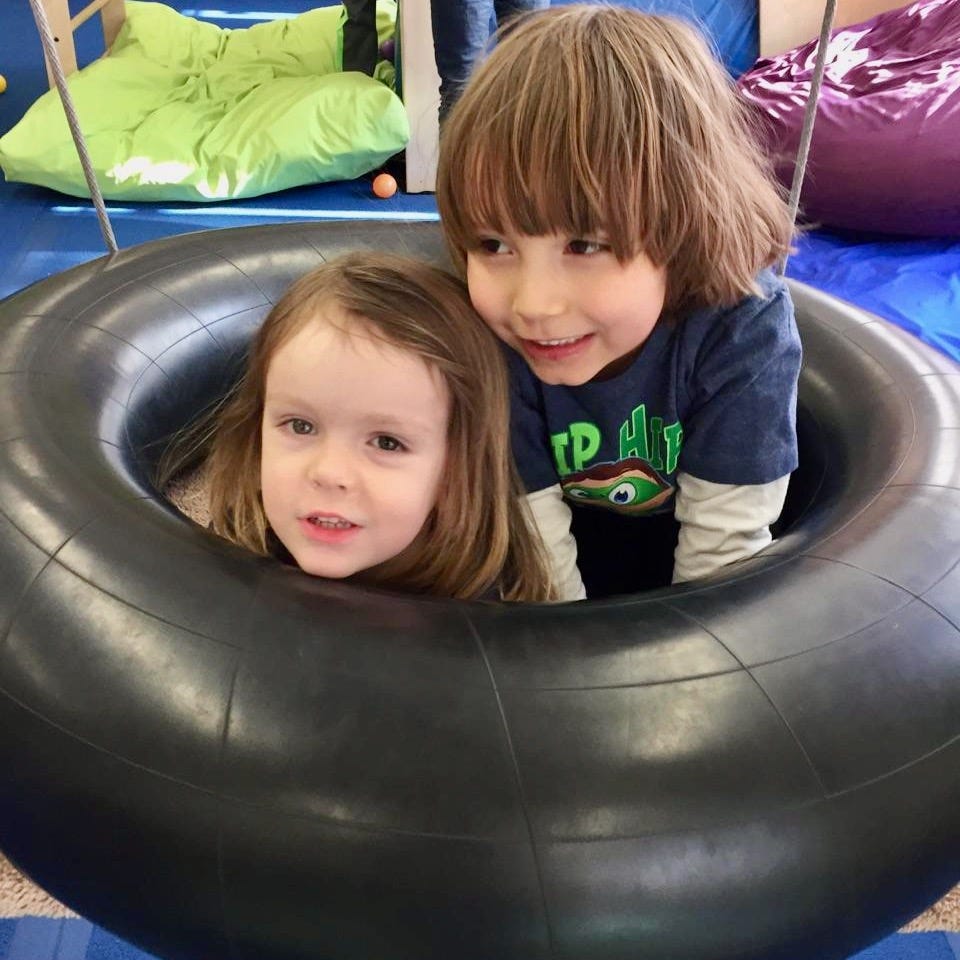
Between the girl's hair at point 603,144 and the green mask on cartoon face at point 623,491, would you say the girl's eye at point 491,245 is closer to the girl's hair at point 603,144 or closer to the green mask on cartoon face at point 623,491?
the girl's hair at point 603,144

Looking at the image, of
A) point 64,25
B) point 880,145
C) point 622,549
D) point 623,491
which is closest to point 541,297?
point 623,491

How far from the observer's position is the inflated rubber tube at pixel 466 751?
0.60m

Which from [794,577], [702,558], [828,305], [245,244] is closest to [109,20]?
[245,244]

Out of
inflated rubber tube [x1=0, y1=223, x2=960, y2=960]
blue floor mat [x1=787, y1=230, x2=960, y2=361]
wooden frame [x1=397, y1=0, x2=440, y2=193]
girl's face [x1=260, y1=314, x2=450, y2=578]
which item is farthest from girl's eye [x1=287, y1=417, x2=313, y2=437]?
wooden frame [x1=397, y1=0, x2=440, y2=193]

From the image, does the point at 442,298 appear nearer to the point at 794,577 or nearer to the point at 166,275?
the point at 794,577

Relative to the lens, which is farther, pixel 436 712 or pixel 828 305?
pixel 828 305

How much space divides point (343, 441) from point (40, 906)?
1.78 ft

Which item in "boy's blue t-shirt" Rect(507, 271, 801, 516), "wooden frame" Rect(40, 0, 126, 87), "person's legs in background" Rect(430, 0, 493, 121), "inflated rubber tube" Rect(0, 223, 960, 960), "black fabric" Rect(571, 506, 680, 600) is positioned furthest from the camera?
"wooden frame" Rect(40, 0, 126, 87)

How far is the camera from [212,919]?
24.9 inches

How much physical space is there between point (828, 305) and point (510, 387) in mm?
483

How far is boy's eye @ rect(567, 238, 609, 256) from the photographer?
82cm

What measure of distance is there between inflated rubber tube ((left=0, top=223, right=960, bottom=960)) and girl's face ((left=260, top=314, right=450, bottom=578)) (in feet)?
0.22

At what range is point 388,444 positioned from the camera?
825 millimetres

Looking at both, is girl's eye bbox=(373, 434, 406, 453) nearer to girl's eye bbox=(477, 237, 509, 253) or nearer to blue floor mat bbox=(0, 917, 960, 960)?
girl's eye bbox=(477, 237, 509, 253)
